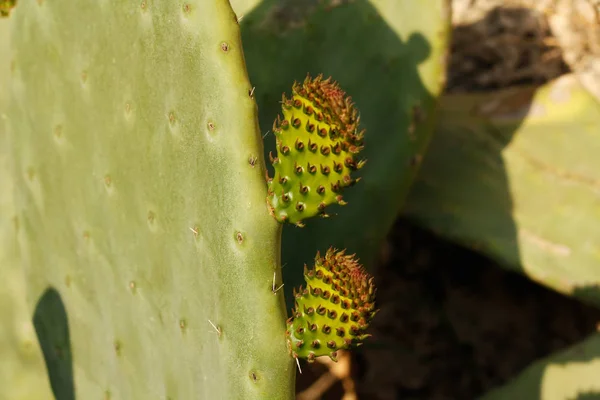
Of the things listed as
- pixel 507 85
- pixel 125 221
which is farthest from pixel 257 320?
pixel 507 85

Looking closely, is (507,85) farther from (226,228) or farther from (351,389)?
(226,228)

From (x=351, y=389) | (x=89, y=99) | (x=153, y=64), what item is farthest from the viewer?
(x=351, y=389)

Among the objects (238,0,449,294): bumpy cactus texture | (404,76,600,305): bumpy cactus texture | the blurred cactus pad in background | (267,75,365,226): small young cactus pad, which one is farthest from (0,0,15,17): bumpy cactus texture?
(404,76,600,305): bumpy cactus texture

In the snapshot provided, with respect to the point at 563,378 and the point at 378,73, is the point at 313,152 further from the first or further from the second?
the point at 563,378

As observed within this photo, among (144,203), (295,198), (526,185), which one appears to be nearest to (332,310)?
(295,198)

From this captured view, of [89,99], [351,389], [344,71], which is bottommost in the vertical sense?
[351,389]

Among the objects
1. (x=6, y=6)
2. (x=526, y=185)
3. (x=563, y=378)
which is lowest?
(x=563, y=378)

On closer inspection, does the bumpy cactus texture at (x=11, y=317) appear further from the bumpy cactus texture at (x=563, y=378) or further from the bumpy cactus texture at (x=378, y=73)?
the bumpy cactus texture at (x=563, y=378)
